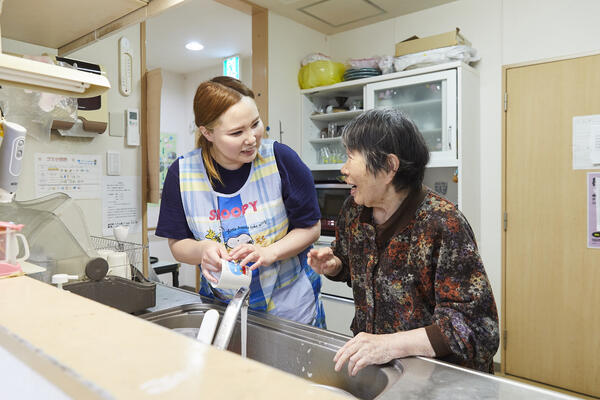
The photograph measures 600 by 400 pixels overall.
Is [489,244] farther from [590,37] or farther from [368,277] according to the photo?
[368,277]

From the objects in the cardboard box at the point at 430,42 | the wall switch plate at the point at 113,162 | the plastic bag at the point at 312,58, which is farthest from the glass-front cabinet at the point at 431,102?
the wall switch plate at the point at 113,162

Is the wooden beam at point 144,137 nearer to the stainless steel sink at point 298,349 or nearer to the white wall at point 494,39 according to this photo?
the white wall at point 494,39

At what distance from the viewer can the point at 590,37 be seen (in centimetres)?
267

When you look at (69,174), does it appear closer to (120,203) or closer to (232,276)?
(120,203)

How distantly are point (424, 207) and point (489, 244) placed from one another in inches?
89.4

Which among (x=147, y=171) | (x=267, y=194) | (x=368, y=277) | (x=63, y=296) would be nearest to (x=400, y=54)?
(x=147, y=171)

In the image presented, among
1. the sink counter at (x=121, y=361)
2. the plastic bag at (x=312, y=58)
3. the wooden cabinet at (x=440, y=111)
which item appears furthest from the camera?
the plastic bag at (x=312, y=58)

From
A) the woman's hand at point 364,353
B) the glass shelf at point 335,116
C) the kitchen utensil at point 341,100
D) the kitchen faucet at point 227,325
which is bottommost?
the woman's hand at point 364,353

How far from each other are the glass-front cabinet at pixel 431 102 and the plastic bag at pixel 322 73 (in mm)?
366

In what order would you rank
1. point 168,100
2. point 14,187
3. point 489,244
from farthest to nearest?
point 168,100
point 489,244
point 14,187

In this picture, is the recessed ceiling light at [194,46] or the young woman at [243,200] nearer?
the young woman at [243,200]

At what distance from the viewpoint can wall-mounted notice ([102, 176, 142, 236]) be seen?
2.50m

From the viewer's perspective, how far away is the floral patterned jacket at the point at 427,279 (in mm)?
973

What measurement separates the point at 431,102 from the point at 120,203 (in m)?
2.26
